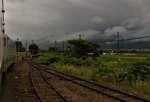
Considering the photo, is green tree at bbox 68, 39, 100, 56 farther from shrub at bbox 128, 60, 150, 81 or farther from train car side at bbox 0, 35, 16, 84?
shrub at bbox 128, 60, 150, 81

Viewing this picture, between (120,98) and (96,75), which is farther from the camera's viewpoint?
(96,75)

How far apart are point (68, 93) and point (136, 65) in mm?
7603

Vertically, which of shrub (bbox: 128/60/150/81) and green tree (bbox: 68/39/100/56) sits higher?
green tree (bbox: 68/39/100/56)

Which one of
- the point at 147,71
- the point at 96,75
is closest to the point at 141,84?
the point at 147,71

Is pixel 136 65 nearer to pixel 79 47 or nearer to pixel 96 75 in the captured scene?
pixel 96 75

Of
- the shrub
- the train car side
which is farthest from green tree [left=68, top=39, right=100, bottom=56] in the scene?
the shrub

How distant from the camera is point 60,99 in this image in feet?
51.8

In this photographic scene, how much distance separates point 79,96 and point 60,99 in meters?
1.30

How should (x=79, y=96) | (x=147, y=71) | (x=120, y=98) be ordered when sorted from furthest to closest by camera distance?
(x=147, y=71) < (x=79, y=96) < (x=120, y=98)

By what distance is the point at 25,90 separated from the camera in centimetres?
1920

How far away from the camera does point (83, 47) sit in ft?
190

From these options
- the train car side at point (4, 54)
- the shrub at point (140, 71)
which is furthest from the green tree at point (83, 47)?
the shrub at point (140, 71)

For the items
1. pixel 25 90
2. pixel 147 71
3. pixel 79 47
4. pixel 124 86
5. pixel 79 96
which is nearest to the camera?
pixel 79 96

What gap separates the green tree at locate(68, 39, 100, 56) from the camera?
57562 millimetres
